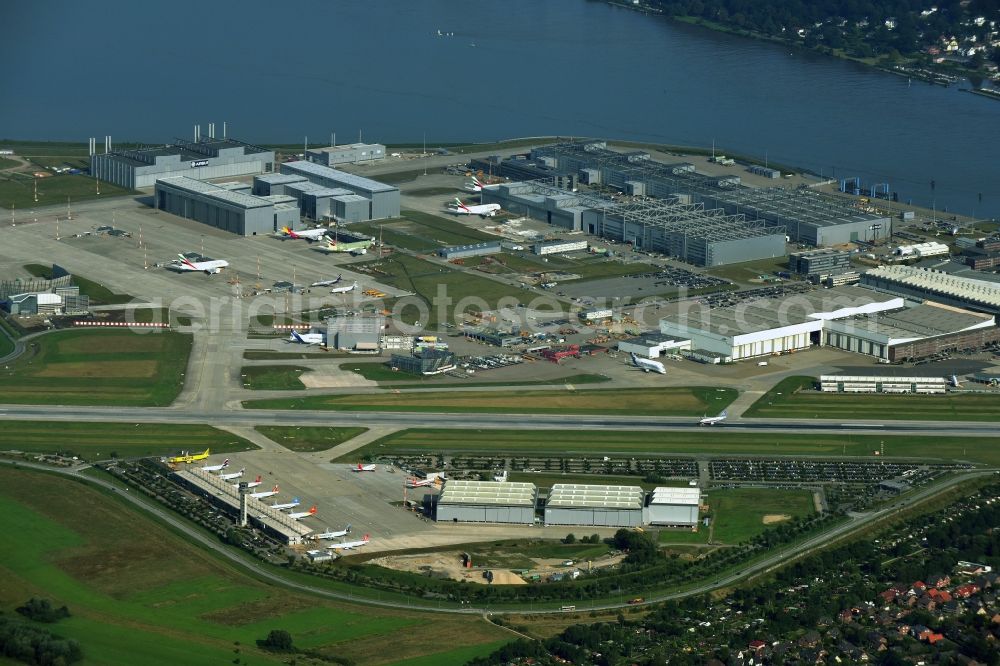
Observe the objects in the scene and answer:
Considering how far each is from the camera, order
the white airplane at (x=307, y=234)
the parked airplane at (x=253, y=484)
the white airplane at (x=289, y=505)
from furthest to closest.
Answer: the white airplane at (x=307, y=234) < the parked airplane at (x=253, y=484) < the white airplane at (x=289, y=505)

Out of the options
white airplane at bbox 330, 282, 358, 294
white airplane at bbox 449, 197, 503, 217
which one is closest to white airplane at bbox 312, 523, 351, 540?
white airplane at bbox 330, 282, 358, 294

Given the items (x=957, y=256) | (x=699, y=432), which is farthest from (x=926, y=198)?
(x=699, y=432)

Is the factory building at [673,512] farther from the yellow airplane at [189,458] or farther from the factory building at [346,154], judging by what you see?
the factory building at [346,154]

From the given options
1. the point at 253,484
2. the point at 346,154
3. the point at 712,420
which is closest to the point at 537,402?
the point at 712,420

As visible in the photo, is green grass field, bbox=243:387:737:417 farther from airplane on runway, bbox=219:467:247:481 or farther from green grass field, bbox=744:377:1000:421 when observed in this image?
airplane on runway, bbox=219:467:247:481

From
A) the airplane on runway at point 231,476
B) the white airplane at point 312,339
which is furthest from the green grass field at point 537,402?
the airplane on runway at point 231,476
